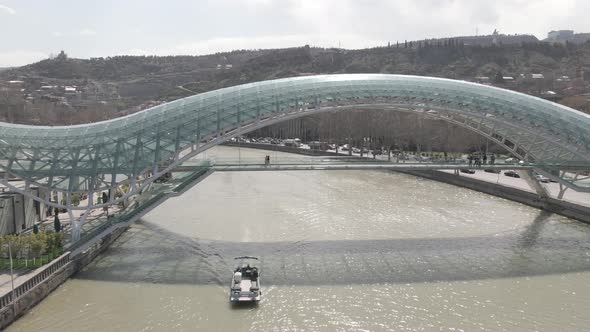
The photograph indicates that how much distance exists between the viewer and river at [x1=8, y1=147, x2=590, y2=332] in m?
16.6

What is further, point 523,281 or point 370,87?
point 370,87

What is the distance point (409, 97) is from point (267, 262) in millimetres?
11260

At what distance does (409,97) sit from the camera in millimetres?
25625

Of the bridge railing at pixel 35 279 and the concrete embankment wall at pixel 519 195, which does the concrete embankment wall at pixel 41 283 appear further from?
the concrete embankment wall at pixel 519 195

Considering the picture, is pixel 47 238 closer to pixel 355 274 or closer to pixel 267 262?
pixel 267 262

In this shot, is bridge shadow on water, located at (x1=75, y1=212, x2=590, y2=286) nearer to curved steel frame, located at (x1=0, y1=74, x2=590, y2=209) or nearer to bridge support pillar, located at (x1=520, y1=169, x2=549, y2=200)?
curved steel frame, located at (x1=0, y1=74, x2=590, y2=209)

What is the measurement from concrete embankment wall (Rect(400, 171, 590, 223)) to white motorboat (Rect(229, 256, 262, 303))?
2096 cm

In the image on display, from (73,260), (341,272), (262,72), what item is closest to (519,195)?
(341,272)

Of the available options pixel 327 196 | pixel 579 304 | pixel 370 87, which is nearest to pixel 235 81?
pixel 327 196

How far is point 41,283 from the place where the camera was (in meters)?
17.6

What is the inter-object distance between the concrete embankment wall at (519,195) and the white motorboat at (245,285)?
825 inches

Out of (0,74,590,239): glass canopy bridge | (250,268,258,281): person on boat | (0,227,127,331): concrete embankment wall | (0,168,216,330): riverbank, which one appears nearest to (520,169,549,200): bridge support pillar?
(0,74,590,239): glass canopy bridge

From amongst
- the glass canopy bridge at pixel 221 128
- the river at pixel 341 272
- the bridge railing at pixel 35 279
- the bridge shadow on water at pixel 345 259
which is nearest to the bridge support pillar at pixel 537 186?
the river at pixel 341 272

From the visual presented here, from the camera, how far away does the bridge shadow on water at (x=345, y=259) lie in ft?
66.3
